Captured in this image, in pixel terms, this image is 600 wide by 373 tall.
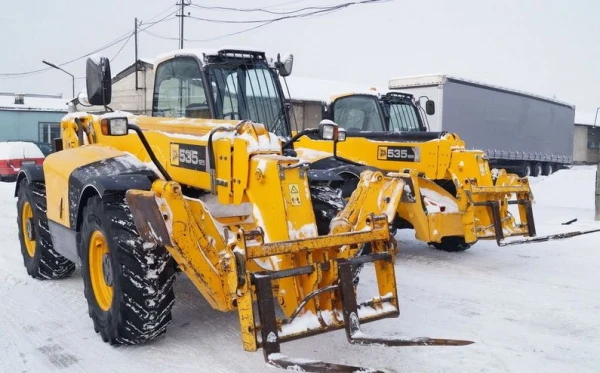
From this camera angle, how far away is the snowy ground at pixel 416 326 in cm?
A: 420

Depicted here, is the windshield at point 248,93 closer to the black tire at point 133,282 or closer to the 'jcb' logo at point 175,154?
the 'jcb' logo at point 175,154

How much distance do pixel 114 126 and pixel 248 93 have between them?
5.31 ft

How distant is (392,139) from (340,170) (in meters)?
1.51

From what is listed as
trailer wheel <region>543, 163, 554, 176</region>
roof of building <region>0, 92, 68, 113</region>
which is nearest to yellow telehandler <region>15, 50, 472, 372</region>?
trailer wheel <region>543, 163, 554, 176</region>

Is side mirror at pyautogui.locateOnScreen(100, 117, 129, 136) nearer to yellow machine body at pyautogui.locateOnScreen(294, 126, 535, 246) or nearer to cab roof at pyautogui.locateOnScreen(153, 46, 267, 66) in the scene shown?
cab roof at pyautogui.locateOnScreen(153, 46, 267, 66)

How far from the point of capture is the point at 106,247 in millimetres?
4637

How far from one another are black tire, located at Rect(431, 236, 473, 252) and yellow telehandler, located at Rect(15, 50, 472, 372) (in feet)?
11.7

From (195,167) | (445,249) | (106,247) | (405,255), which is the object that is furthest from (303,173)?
(445,249)

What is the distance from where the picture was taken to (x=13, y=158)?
1858cm

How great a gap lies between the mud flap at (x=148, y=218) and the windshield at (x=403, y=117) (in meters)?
6.20

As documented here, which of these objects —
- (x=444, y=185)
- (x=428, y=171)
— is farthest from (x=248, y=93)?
(x=444, y=185)

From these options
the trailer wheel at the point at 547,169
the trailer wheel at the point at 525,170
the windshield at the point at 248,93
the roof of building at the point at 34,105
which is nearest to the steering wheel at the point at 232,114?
the windshield at the point at 248,93

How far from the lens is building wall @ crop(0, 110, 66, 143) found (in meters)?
32.4

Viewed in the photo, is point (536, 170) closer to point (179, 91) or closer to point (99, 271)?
point (179, 91)
